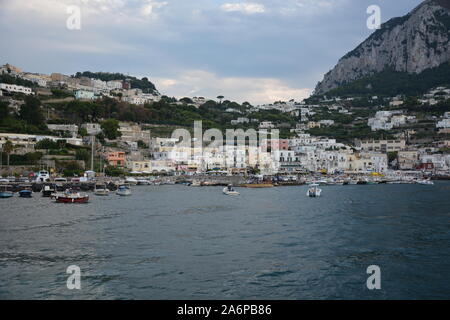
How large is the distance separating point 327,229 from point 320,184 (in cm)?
4306

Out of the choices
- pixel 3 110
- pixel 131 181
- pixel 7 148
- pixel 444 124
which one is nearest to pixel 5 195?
pixel 7 148

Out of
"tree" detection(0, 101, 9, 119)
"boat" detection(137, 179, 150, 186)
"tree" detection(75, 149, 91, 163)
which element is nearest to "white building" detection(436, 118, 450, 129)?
"boat" detection(137, 179, 150, 186)

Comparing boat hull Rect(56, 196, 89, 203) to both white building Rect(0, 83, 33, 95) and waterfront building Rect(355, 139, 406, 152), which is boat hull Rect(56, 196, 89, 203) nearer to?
white building Rect(0, 83, 33, 95)

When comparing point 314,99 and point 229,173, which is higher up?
point 314,99

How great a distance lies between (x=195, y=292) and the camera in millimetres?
10961

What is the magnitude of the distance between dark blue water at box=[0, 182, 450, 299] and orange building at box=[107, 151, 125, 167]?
36.3 meters

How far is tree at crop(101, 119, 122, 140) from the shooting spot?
7038 centimetres

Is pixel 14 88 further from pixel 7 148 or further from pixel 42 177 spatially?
pixel 42 177

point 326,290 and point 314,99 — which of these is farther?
point 314,99

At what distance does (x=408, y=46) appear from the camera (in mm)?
133375

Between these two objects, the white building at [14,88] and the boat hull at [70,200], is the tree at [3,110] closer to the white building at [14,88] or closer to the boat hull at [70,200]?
the white building at [14,88]

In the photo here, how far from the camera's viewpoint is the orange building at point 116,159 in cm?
6316
